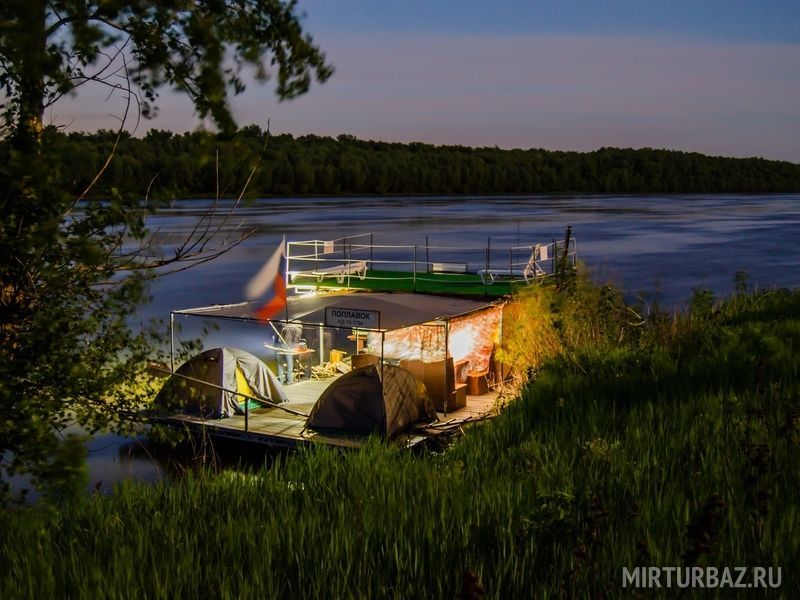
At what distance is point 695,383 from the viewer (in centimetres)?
816

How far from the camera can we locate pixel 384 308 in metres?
19.7

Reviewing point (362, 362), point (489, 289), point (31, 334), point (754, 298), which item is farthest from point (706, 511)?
point (489, 289)

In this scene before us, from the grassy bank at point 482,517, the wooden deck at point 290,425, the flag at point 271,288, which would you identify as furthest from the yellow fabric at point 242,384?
the grassy bank at point 482,517

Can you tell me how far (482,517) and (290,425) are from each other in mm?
13377

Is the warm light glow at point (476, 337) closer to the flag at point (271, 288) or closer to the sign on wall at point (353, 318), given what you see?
the sign on wall at point (353, 318)

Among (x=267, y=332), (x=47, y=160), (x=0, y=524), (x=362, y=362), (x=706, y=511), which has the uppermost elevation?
(x=47, y=160)

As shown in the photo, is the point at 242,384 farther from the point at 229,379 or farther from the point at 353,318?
the point at 353,318

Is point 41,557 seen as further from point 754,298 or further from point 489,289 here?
point 489,289

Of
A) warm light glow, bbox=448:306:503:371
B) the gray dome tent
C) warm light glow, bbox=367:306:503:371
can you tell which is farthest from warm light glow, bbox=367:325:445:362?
the gray dome tent

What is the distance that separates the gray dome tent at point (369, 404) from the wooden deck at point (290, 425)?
0.24 meters

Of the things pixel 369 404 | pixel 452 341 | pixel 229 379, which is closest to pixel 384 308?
pixel 452 341

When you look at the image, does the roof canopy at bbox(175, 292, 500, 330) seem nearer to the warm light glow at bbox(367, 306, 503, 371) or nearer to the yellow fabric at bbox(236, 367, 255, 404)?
the warm light glow at bbox(367, 306, 503, 371)

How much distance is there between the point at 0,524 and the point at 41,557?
134cm

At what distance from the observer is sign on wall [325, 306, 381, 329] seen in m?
16.6
